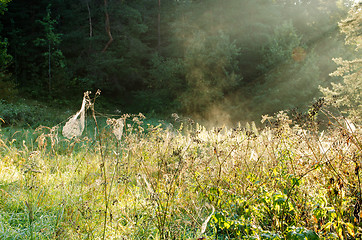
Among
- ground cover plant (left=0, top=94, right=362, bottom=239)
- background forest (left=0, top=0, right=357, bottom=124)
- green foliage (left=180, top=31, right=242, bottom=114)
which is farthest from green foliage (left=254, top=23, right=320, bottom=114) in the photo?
ground cover plant (left=0, top=94, right=362, bottom=239)

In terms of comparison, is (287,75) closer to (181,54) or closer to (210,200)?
(181,54)

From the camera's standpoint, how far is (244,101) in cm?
1786

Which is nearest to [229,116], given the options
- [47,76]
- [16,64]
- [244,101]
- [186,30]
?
[244,101]

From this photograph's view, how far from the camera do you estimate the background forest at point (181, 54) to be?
16.8 metres

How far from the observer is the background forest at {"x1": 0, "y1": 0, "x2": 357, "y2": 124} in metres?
16.8

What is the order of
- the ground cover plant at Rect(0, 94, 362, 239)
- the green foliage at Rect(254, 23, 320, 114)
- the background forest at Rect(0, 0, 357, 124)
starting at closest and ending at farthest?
the ground cover plant at Rect(0, 94, 362, 239)
the green foliage at Rect(254, 23, 320, 114)
the background forest at Rect(0, 0, 357, 124)

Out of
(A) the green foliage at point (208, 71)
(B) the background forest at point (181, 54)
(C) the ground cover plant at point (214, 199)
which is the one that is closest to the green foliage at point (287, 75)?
(B) the background forest at point (181, 54)

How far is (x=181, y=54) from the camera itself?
20.6 m

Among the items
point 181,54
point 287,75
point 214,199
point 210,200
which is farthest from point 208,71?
point 210,200

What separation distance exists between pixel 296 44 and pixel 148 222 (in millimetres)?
17147

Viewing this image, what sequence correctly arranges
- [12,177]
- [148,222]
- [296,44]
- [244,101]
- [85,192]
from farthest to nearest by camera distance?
1. [244,101]
2. [296,44]
3. [12,177]
4. [85,192]
5. [148,222]

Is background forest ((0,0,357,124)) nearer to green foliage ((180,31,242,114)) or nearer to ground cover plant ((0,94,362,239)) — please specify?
green foliage ((180,31,242,114))

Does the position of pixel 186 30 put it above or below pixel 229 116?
above

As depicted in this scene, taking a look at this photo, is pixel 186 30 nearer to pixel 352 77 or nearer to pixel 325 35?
pixel 325 35
